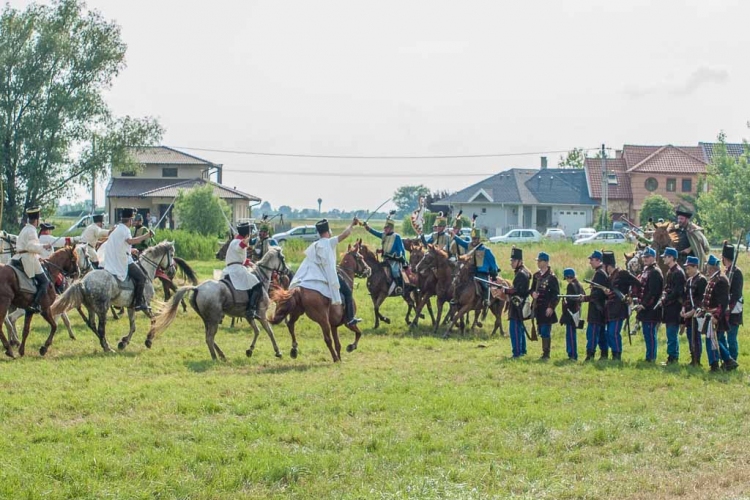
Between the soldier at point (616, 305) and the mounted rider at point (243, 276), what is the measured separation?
19.1ft

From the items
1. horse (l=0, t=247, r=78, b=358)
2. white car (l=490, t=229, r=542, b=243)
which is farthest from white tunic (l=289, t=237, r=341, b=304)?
white car (l=490, t=229, r=542, b=243)

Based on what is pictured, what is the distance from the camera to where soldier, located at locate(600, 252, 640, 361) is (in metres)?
15.8

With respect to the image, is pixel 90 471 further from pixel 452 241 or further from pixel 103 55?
pixel 103 55

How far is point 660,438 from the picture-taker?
10.8 metres

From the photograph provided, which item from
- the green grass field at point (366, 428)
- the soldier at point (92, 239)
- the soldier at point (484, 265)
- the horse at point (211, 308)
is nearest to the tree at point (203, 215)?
the soldier at point (92, 239)

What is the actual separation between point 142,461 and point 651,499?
4.79 m

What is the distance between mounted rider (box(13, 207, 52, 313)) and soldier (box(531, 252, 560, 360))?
26.8ft

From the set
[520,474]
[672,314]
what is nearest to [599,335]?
[672,314]

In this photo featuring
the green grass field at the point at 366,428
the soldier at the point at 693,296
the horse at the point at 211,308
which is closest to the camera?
the green grass field at the point at 366,428

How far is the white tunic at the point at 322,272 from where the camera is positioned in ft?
51.9

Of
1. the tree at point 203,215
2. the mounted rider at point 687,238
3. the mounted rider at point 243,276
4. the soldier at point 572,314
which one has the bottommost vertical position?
the soldier at point 572,314

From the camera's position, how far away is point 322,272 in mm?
15883

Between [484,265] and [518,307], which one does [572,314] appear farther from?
[484,265]

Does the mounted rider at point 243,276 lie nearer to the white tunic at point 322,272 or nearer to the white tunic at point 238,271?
the white tunic at point 238,271
